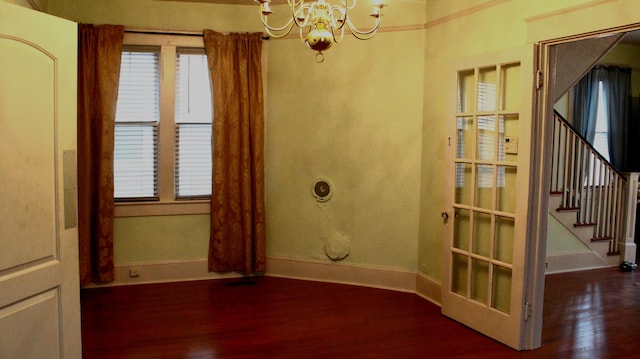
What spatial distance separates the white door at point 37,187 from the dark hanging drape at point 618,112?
7.69 meters

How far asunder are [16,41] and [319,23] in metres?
1.48

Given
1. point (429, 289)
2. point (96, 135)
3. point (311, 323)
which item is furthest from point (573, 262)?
point (96, 135)

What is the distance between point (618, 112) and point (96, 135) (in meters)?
7.52

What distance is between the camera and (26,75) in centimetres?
221

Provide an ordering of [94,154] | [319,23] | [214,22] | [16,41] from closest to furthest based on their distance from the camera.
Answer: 1. [16,41]
2. [319,23]
3. [94,154]
4. [214,22]

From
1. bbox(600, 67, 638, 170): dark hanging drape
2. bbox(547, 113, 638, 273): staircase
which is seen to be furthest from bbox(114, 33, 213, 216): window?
bbox(600, 67, 638, 170): dark hanging drape

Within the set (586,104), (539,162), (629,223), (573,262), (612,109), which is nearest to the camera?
(539,162)

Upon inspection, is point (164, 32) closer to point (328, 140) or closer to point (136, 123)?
point (136, 123)

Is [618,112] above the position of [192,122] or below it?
above

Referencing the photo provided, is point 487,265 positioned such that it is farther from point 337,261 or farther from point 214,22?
point 214,22

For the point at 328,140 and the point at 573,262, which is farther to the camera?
the point at 573,262

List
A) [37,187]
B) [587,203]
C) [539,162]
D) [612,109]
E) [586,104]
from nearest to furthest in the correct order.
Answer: [37,187]
[539,162]
[587,203]
[586,104]
[612,109]

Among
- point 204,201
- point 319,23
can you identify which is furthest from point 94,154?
point 319,23

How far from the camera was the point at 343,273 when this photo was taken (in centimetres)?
484
